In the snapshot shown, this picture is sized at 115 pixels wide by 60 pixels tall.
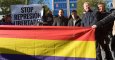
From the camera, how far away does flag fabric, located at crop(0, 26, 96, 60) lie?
905 centimetres

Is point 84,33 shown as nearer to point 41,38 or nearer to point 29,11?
point 41,38

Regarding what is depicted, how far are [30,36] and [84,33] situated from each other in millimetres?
1275

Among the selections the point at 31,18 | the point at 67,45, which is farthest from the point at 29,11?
the point at 67,45

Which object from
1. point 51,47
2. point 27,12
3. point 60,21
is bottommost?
point 51,47

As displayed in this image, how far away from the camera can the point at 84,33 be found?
361 inches

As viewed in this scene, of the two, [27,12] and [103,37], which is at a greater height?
[27,12]

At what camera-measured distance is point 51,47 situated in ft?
30.4

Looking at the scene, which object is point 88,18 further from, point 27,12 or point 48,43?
point 27,12

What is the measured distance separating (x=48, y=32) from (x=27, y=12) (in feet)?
12.7

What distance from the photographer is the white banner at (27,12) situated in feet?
42.7

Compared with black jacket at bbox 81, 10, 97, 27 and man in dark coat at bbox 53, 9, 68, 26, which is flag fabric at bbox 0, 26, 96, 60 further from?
man in dark coat at bbox 53, 9, 68, 26

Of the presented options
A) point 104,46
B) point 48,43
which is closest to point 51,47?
point 48,43

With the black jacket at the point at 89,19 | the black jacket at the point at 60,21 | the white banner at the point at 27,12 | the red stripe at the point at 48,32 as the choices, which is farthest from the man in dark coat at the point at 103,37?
the white banner at the point at 27,12

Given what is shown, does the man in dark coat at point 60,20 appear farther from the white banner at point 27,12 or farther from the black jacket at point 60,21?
the white banner at point 27,12
